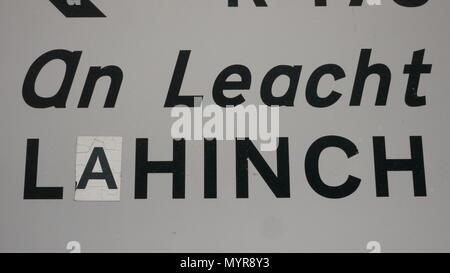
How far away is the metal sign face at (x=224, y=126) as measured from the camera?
163 centimetres

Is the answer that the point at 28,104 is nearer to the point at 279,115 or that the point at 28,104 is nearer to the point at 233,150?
the point at 233,150

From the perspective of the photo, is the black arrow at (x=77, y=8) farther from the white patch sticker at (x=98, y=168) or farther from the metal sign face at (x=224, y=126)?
the white patch sticker at (x=98, y=168)

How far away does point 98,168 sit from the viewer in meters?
1.67

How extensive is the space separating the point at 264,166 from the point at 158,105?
0.42 meters

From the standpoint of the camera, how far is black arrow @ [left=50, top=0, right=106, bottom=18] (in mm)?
1764

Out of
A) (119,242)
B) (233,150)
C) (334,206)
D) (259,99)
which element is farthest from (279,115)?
(119,242)

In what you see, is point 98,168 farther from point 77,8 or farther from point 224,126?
point 77,8

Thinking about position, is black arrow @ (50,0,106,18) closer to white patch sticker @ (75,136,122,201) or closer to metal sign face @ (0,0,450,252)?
metal sign face @ (0,0,450,252)

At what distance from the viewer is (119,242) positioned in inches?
63.9

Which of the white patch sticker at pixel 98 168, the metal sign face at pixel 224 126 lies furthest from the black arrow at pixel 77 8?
the white patch sticker at pixel 98 168

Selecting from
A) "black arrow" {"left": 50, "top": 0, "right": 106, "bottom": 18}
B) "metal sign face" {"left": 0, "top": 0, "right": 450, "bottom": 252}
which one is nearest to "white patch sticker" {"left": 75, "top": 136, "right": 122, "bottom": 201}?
"metal sign face" {"left": 0, "top": 0, "right": 450, "bottom": 252}

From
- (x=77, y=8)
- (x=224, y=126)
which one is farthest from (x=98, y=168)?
(x=77, y=8)
